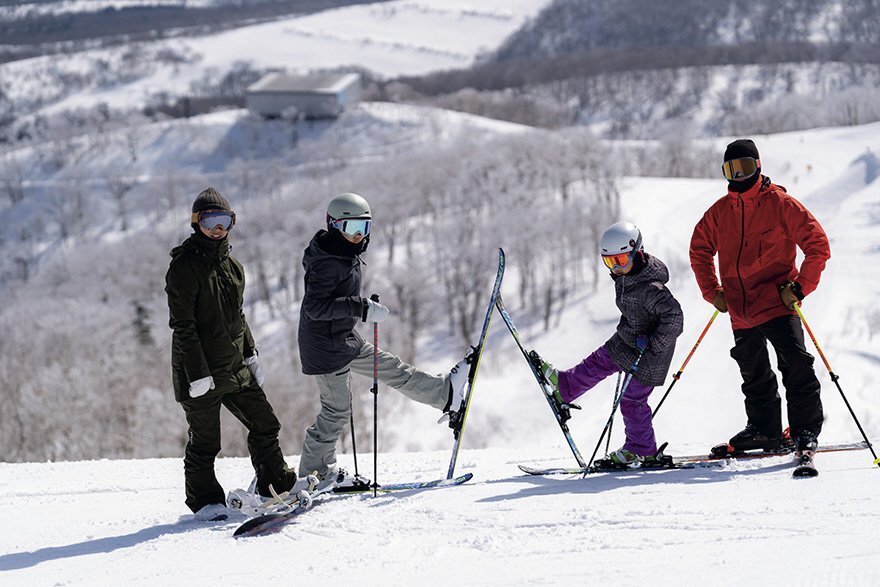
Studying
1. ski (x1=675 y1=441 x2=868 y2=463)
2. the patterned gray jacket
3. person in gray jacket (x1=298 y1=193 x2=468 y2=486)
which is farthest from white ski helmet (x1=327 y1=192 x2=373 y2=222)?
ski (x1=675 y1=441 x2=868 y2=463)

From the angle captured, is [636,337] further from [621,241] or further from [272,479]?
[272,479]

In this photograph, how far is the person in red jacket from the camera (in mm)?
5652

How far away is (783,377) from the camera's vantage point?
5.87 metres

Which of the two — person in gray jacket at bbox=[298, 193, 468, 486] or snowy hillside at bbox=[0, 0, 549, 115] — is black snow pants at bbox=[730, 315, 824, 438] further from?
snowy hillside at bbox=[0, 0, 549, 115]

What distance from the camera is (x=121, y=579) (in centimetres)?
434

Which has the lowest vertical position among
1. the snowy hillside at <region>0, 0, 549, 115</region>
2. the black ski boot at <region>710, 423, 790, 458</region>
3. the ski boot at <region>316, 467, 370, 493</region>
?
the ski boot at <region>316, 467, 370, 493</region>

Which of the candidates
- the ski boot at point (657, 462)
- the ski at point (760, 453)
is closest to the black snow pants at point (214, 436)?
the ski boot at point (657, 462)

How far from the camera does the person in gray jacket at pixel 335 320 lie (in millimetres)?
5242

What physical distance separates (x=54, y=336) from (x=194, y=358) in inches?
1721

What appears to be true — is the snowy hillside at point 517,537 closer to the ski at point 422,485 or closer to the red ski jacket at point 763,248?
the ski at point 422,485

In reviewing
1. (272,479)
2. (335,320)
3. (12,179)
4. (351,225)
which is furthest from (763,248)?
(12,179)

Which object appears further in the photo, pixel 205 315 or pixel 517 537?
pixel 205 315

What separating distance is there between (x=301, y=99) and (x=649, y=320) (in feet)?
300

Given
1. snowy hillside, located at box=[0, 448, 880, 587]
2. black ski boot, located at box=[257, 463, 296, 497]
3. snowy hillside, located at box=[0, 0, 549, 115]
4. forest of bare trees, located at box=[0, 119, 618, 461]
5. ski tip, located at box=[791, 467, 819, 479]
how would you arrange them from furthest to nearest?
snowy hillside, located at box=[0, 0, 549, 115] → forest of bare trees, located at box=[0, 119, 618, 461] → black ski boot, located at box=[257, 463, 296, 497] → ski tip, located at box=[791, 467, 819, 479] → snowy hillside, located at box=[0, 448, 880, 587]
